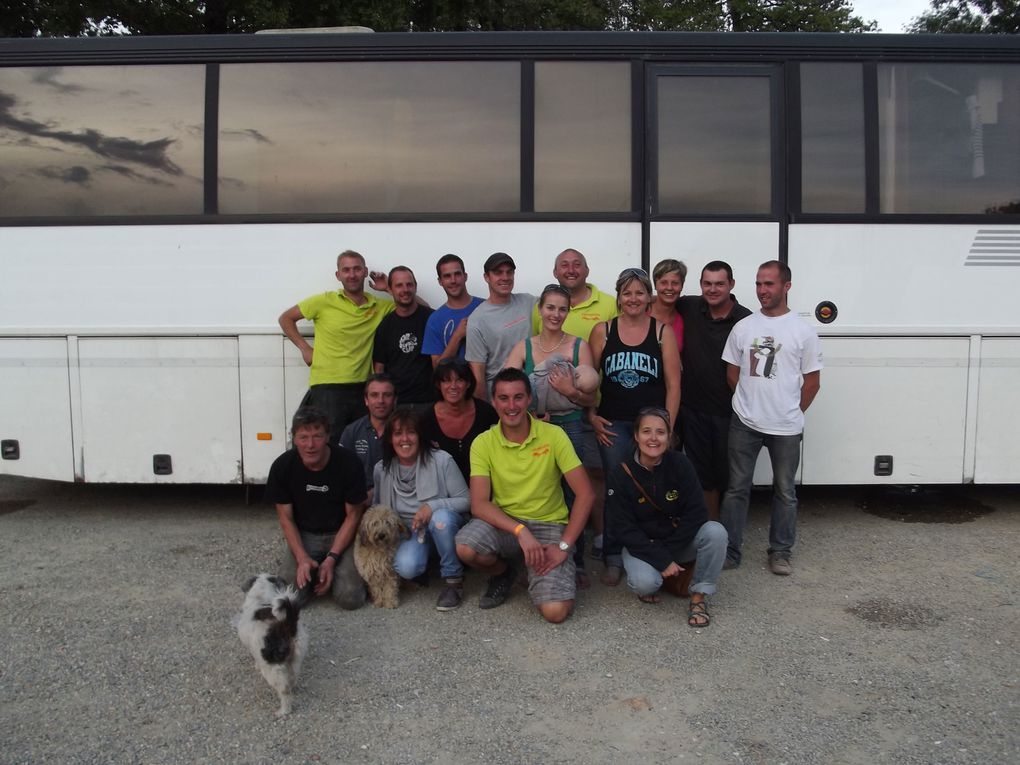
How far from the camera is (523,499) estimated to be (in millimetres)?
4570

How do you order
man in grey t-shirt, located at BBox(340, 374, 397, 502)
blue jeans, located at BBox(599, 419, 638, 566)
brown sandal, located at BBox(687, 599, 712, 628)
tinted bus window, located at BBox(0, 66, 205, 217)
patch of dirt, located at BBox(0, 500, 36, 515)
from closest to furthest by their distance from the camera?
brown sandal, located at BBox(687, 599, 712, 628), blue jeans, located at BBox(599, 419, 638, 566), man in grey t-shirt, located at BBox(340, 374, 397, 502), tinted bus window, located at BBox(0, 66, 205, 217), patch of dirt, located at BBox(0, 500, 36, 515)

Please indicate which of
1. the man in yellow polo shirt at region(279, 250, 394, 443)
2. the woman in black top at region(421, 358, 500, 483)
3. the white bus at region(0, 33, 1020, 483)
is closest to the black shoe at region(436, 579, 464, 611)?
the woman in black top at region(421, 358, 500, 483)

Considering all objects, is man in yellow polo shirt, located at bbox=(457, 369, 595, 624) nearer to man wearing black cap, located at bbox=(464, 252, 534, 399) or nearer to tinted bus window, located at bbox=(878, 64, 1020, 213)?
man wearing black cap, located at bbox=(464, 252, 534, 399)

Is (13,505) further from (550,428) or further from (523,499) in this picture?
(550,428)

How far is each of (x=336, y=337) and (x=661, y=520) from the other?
102 inches

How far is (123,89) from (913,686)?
613 cm

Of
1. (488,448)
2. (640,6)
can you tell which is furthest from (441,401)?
(640,6)

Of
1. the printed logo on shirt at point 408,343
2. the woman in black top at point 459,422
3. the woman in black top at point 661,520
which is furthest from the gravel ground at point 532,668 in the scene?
the printed logo on shirt at point 408,343

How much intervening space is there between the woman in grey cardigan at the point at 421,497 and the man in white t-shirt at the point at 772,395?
1.69 metres

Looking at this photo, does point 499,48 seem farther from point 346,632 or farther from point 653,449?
point 346,632

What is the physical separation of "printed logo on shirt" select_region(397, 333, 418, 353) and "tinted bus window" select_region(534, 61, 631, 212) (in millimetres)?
1246

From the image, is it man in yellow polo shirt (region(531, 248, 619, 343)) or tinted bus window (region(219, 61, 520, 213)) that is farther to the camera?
tinted bus window (region(219, 61, 520, 213))

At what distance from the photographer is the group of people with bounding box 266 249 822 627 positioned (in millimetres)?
4461

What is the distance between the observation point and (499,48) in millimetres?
5781
